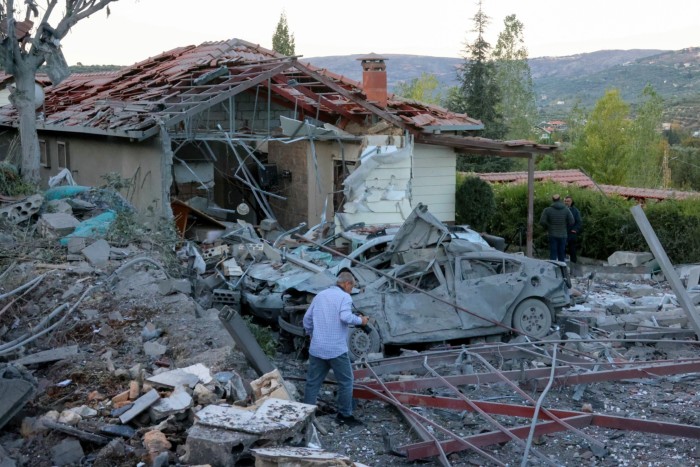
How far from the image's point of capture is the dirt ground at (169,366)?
6.95 m

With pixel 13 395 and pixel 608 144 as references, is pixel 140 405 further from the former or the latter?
pixel 608 144

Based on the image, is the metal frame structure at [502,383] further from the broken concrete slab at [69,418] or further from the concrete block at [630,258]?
the concrete block at [630,258]

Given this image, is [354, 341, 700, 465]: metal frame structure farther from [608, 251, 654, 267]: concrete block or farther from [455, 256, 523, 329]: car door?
[608, 251, 654, 267]: concrete block

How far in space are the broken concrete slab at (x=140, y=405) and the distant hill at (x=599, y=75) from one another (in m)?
78.2

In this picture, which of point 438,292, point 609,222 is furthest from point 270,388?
point 609,222

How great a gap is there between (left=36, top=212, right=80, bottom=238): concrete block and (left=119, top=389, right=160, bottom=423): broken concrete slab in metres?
6.87

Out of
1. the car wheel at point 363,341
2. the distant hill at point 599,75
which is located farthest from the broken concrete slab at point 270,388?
the distant hill at point 599,75

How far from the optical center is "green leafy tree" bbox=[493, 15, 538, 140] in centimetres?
5166

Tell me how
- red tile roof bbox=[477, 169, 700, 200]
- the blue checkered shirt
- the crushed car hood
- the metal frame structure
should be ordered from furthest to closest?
red tile roof bbox=[477, 169, 700, 200]
the crushed car hood
the blue checkered shirt
the metal frame structure

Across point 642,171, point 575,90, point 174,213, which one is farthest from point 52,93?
point 575,90

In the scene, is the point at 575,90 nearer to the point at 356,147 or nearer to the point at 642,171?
the point at 642,171

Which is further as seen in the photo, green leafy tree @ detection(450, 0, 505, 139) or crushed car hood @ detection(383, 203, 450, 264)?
green leafy tree @ detection(450, 0, 505, 139)

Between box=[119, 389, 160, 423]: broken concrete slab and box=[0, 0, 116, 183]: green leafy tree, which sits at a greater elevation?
box=[0, 0, 116, 183]: green leafy tree

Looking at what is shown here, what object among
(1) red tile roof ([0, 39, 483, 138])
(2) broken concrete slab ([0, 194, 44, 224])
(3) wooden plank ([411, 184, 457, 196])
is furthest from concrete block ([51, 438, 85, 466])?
(3) wooden plank ([411, 184, 457, 196])
